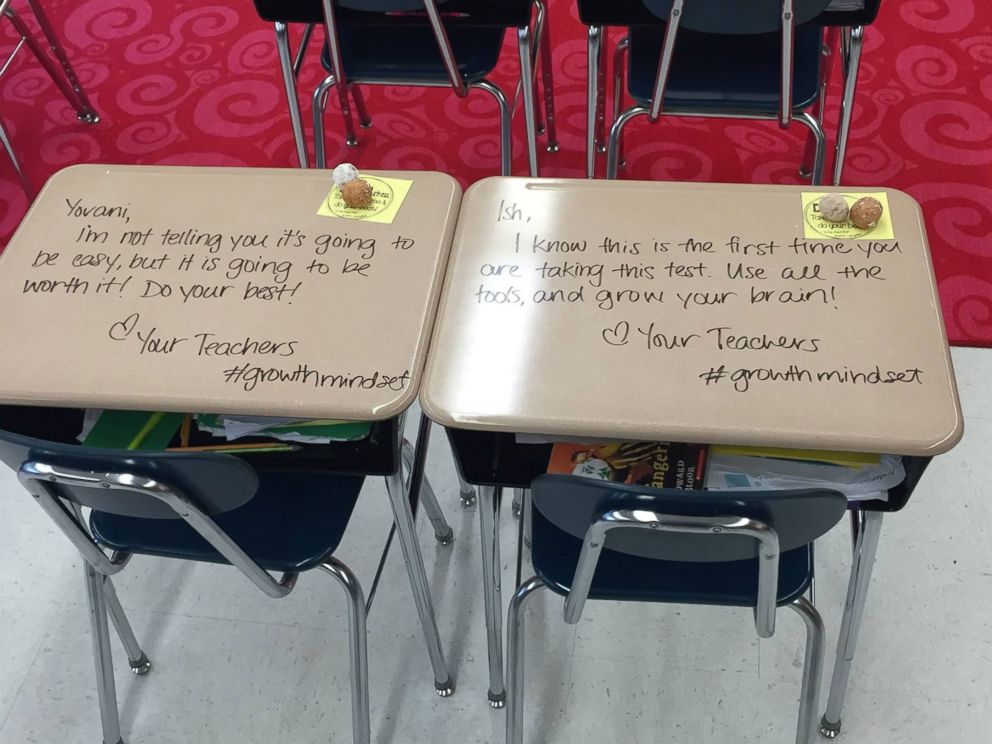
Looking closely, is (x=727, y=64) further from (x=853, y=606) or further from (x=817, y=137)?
(x=853, y=606)

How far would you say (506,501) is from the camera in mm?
1752

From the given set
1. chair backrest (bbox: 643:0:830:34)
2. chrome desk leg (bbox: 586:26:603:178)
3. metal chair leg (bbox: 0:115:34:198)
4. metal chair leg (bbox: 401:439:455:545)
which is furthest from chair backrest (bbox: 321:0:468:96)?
metal chair leg (bbox: 0:115:34:198)

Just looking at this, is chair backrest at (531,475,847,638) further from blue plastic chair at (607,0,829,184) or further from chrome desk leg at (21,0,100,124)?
chrome desk leg at (21,0,100,124)

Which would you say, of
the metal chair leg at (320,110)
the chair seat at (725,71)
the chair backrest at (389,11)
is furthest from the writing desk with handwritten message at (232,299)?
the chair seat at (725,71)

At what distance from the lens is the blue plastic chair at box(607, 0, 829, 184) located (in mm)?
1510

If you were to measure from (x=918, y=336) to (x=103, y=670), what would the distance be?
1.27 meters

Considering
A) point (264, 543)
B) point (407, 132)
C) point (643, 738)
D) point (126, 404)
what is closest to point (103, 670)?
point (264, 543)

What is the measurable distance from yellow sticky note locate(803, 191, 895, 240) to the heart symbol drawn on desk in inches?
11.4

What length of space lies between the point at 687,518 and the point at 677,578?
1.02 feet

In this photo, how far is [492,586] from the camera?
1326 millimetres

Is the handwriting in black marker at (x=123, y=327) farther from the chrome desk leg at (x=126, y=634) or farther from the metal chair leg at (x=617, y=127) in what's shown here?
the metal chair leg at (x=617, y=127)

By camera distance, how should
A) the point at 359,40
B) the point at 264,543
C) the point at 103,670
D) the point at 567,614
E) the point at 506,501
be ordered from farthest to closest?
1. the point at 359,40
2. the point at 506,501
3. the point at 103,670
4. the point at 264,543
5. the point at 567,614

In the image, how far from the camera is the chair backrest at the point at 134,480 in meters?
0.94

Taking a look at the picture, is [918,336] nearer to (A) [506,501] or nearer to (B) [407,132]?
(A) [506,501]
